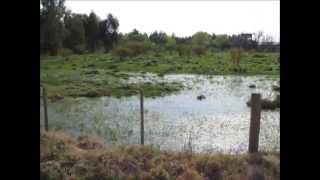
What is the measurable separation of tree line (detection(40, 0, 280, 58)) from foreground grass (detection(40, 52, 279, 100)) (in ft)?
0.25

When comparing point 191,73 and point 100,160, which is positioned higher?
point 191,73

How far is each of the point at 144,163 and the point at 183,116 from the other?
0.58 m

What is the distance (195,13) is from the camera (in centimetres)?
368

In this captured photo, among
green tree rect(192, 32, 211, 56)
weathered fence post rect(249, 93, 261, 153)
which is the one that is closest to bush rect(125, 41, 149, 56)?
green tree rect(192, 32, 211, 56)

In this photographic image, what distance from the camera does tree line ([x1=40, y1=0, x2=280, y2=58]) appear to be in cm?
357

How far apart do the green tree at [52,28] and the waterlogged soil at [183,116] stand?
0.57m

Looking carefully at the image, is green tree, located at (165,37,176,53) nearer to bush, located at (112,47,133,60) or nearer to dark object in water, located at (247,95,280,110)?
bush, located at (112,47,133,60)

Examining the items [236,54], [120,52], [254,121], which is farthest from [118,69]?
[254,121]

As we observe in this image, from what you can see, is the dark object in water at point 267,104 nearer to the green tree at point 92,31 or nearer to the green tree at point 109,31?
the green tree at point 109,31
